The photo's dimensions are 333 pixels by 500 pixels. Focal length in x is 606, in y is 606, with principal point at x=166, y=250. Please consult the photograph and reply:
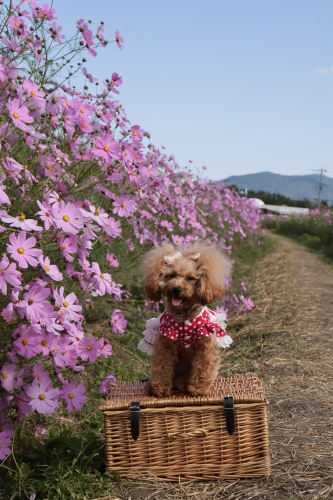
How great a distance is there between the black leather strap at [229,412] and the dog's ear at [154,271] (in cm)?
54

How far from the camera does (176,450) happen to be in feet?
9.05

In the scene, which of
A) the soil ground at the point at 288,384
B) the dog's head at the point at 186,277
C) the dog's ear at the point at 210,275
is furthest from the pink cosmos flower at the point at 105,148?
the soil ground at the point at 288,384

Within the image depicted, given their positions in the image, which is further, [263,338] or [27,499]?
[263,338]

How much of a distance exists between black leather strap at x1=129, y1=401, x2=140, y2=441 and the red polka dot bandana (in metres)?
0.34

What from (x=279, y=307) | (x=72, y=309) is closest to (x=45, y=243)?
(x=72, y=309)

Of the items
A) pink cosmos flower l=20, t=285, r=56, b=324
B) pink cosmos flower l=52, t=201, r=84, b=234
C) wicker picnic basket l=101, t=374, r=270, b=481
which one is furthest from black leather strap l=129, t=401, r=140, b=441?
pink cosmos flower l=52, t=201, r=84, b=234

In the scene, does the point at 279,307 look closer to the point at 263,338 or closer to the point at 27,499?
the point at 263,338

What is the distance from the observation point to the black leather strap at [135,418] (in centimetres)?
266

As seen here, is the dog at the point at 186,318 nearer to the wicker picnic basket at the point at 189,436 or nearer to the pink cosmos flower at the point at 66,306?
the wicker picnic basket at the point at 189,436

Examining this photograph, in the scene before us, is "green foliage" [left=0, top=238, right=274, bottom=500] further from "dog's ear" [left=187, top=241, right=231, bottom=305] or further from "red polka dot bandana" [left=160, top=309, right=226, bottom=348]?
"dog's ear" [left=187, top=241, right=231, bottom=305]

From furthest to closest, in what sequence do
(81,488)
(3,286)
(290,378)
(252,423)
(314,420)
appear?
(290,378) → (314,420) → (252,423) → (81,488) → (3,286)

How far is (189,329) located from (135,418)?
1.51 ft

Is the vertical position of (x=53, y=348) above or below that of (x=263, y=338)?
above

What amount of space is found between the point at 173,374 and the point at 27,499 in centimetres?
83
